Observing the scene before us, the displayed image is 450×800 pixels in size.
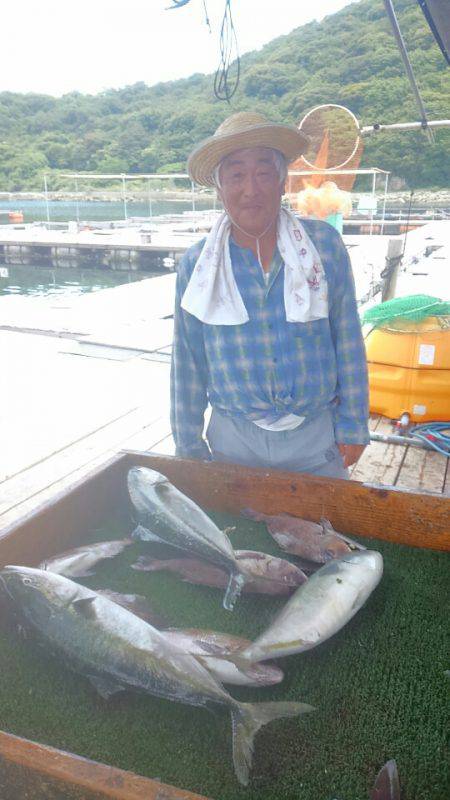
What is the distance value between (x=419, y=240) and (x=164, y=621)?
2049cm

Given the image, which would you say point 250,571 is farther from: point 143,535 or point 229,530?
point 143,535

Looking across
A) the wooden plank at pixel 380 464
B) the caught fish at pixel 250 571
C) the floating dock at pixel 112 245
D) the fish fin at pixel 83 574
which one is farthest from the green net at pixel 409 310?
the floating dock at pixel 112 245

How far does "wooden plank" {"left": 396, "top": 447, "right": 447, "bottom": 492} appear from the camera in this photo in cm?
395

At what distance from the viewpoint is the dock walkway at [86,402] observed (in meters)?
4.16

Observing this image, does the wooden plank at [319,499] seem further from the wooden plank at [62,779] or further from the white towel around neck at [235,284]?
the wooden plank at [62,779]

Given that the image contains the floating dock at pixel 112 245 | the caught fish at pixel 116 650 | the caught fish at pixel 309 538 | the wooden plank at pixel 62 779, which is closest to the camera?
the wooden plank at pixel 62 779

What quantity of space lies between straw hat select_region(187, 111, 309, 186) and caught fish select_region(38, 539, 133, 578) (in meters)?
1.52

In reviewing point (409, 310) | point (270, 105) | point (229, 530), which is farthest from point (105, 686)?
point (270, 105)

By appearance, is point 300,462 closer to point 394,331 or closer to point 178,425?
point 178,425

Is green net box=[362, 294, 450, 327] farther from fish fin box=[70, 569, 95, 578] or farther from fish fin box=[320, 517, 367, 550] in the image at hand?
fish fin box=[70, 569, 95, 578]

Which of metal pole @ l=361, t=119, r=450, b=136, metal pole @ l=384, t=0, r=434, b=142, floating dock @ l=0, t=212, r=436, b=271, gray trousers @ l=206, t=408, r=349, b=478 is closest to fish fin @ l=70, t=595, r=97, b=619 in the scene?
gray trousers @ l=206, t=408, r=349, b=478

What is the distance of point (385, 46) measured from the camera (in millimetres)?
21922

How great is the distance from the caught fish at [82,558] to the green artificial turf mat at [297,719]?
231mm

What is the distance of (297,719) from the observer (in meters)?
1.25
